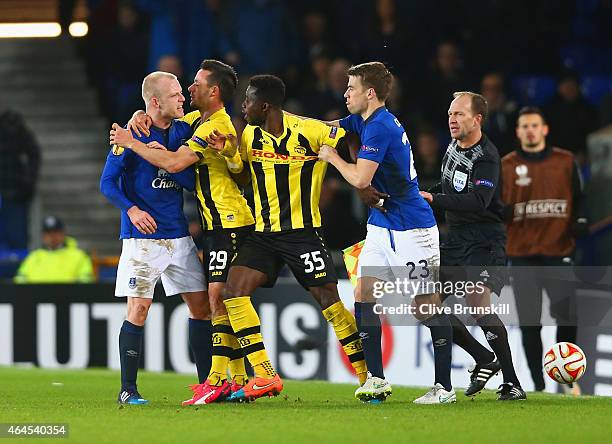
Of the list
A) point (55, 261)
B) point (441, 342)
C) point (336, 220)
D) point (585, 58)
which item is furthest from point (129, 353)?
point (585, 58)

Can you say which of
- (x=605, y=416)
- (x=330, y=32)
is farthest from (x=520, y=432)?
(x=330, y=32)

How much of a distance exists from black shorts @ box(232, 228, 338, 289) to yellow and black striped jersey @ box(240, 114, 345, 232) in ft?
0.20

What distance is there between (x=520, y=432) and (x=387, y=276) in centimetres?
168

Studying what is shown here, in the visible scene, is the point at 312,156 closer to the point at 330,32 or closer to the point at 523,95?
the point at 523,95

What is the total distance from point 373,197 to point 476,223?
1.12 metres

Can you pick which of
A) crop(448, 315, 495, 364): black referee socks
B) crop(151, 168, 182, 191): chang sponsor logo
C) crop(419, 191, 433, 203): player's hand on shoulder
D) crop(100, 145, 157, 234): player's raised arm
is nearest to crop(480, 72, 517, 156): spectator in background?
crop(448, 315, 495, 364): black referee socks

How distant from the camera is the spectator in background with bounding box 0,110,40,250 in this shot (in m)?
16.1

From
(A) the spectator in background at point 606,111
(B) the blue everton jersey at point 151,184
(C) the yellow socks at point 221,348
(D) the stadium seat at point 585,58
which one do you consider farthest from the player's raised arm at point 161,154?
(D) the stadium seat at point 585,58

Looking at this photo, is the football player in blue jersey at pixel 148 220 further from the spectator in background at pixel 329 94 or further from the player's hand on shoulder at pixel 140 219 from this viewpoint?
the spectator in background at pixel 329 94

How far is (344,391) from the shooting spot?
9.95m

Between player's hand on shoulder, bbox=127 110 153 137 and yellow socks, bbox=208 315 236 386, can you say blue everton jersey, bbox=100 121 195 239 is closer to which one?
player's hand on shoulder, bbox=127 110 153 137

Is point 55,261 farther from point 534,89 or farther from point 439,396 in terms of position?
point 439,396

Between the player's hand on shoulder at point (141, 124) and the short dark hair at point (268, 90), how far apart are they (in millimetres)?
708

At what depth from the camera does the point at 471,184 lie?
8.80 metres
